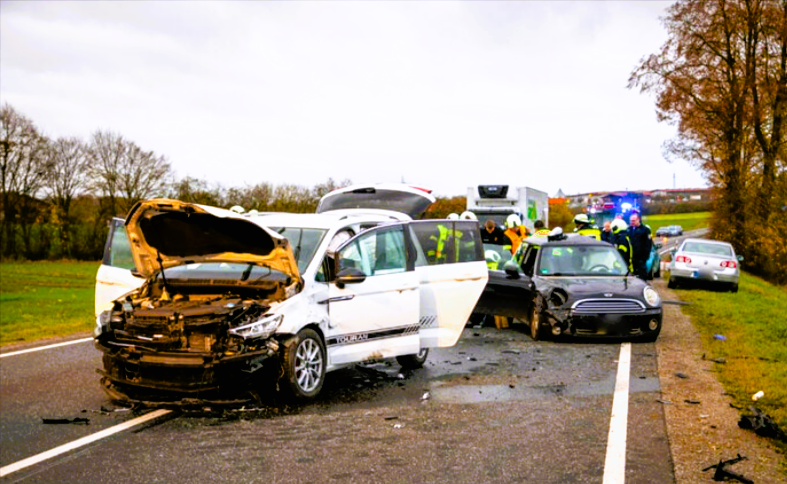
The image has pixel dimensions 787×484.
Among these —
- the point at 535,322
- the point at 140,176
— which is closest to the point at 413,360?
the point at 535,322

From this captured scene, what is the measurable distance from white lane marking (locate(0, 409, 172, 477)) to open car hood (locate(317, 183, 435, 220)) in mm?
9650

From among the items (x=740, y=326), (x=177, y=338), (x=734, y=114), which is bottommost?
(x=740, y=326)

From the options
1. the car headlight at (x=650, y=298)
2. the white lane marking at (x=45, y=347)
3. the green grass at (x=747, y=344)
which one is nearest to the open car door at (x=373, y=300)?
the green grass at (x=747, y=344)

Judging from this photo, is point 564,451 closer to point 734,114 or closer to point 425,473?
point 425,473

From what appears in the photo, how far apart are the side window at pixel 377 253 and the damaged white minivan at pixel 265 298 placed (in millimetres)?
13

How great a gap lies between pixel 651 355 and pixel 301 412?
532 cm

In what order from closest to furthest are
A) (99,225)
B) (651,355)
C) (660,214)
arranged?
1. (651,355)
2. (99,225)
3. (660,214)

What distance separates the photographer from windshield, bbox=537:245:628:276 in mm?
12805

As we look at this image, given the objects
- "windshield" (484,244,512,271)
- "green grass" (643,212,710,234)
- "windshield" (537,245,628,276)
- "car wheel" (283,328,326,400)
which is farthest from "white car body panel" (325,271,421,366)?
"green grass" (643,212,710,234)

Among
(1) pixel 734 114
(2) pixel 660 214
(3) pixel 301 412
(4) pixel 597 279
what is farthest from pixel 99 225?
(2) pixel 660 214

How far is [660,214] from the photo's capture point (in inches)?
3777

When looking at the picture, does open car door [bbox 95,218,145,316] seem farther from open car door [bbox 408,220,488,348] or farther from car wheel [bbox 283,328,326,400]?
open car door [bbox 408,220,488,348]

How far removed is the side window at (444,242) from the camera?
9430 mm

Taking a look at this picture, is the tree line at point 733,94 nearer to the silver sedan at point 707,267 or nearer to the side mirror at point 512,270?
the silver sedan at point 707,267
